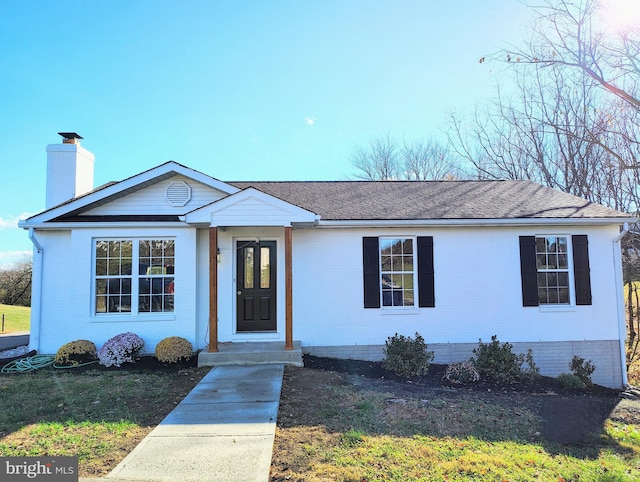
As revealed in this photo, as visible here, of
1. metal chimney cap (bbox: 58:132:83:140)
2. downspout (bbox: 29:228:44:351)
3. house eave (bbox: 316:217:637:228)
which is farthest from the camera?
metal chimney cap (bbox: 58:132:83:140)

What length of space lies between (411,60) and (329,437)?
31.6 feet

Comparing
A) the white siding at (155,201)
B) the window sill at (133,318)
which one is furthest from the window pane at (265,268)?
the window sill at (133,318)

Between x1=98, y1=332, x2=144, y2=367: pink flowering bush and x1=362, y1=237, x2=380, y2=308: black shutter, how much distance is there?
505 centimetres

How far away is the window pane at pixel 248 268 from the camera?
358 inches

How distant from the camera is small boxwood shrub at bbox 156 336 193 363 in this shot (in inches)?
311

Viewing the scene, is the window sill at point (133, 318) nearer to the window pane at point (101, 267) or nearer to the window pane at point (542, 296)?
the window pane at point (101, 267)

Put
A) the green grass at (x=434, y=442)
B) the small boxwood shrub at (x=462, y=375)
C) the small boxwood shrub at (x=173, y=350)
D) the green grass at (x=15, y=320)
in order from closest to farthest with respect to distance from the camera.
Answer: the green grass at (x=434, y=442), the small boxwood shrub at (x=462, y=375), the small boxwood shrub at (x=173, y=350), the green grass at (x=15, y=320)

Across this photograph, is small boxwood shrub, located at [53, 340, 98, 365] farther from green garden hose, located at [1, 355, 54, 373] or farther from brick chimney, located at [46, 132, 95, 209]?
brick chimney, located at [46, 132, 95, 209]

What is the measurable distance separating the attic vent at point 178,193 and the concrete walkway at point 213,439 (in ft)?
14.0

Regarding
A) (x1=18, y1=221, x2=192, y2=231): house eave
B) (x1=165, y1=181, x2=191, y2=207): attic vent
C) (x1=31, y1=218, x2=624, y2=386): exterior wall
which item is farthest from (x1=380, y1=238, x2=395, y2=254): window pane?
(x1=165, y1=181, x2=191, y2=207): attic vent

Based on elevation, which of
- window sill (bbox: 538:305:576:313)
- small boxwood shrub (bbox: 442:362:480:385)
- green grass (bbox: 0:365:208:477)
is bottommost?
small boxwood shrub (bbox: 442:362:480:385)

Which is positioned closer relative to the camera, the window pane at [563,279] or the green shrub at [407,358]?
the green shrub at [407,358]

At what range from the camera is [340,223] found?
868 cm

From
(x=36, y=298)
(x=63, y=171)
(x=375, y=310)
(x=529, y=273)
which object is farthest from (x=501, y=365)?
(x=63, y=171)
